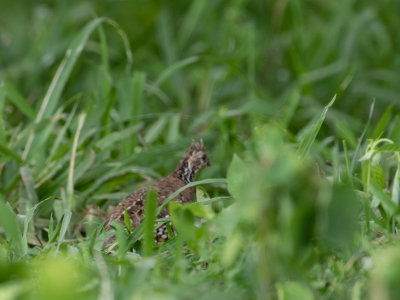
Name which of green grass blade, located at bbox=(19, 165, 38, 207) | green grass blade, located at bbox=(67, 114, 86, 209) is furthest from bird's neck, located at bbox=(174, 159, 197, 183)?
green grass blade, located at bbox=(19, 165, 38, 207)

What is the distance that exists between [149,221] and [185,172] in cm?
115

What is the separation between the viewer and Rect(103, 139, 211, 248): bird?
3.14 m

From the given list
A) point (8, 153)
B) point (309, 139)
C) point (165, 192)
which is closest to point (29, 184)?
point (8, 153)

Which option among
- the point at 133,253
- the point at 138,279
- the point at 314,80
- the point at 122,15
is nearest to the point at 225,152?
the point at 133,253

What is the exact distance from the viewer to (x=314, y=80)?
5691mm

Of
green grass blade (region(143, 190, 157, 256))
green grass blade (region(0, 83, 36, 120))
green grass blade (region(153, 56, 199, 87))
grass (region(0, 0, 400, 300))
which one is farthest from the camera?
green grass blade (region(153, 56, 199, 87))

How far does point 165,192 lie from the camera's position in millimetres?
3338

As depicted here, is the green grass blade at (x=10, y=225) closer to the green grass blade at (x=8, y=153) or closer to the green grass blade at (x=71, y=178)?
the green grass blade at (x=71, y=178)

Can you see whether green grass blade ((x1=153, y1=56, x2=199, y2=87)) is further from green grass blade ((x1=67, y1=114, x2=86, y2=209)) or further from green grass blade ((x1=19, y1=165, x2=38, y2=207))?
green grass blade ((x1=19, y1=165, x2=38, y2=207))

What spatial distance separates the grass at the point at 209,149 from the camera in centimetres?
185

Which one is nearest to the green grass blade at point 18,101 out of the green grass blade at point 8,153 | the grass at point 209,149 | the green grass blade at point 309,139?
the grass at point 209,149

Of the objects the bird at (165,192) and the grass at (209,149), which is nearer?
the grass at (209,149)

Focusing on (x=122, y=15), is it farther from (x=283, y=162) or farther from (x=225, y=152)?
(x=283, y=162)

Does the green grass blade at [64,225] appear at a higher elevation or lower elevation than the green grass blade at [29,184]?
higher
